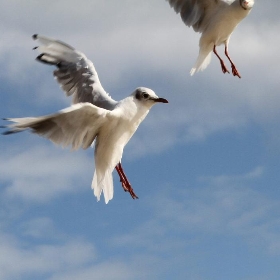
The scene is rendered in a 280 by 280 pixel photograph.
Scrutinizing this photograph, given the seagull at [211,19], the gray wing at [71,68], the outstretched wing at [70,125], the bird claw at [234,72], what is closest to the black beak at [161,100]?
the outstretched wing at [70,125]

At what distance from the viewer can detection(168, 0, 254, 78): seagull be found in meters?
13.4

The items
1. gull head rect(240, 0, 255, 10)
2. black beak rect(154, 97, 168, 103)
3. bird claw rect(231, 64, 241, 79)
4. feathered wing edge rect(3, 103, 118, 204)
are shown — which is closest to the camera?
feathered wing edge rect(3, 103, 118, 204)

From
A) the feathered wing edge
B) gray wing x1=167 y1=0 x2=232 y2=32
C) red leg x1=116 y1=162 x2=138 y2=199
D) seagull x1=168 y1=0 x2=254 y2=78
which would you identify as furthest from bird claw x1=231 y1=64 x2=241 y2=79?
the feathered wing edge

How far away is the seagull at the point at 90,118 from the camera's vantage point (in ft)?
29.4

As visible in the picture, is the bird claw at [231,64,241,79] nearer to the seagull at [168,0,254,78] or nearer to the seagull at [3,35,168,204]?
the seagull at [168,0,254,78]

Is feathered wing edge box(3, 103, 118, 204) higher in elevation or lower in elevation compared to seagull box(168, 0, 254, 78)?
lower

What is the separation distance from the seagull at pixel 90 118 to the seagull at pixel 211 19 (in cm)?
307

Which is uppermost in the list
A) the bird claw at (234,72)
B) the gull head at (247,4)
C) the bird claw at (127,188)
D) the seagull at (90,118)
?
the gull head at (247,4)

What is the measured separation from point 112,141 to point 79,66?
75.1 inches

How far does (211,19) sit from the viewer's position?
44.9 feet

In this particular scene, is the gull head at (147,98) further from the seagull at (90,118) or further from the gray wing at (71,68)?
the gray wing at (71,68)

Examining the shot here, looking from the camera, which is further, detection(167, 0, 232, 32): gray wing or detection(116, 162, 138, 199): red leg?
detection(167, 0, 232, 32): gray wing

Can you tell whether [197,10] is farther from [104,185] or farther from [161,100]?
[104,185]

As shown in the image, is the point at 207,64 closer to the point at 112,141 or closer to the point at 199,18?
the point at 199,18
